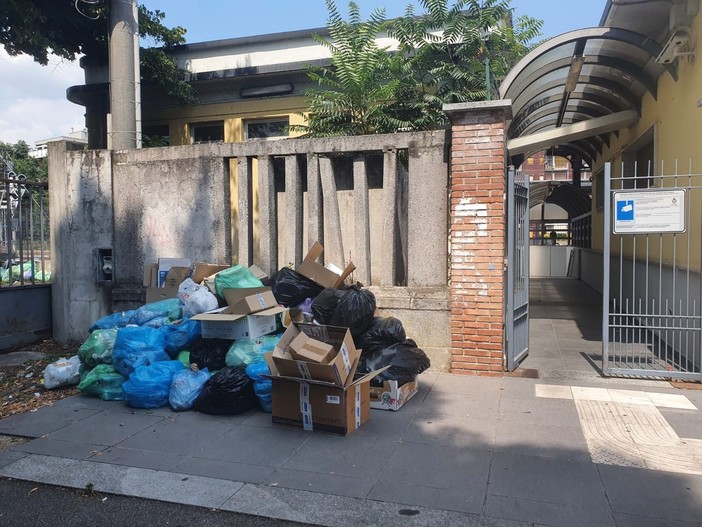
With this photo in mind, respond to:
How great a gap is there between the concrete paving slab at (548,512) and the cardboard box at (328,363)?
1.54 metres

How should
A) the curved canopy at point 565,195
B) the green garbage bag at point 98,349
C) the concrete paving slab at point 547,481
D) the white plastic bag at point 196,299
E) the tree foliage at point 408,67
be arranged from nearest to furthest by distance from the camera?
the concrete paving slab at point 547,481
the green garbage bag at point 98,349
the white plastic bag at point 196,299
the tree foliage at point 408,67
the curved canopy at point 565,195

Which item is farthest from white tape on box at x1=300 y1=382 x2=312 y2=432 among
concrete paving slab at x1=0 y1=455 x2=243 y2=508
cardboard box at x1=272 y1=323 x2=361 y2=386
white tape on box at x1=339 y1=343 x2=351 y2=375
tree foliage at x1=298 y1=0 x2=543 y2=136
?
tree foliage at x1=298 y1=0 x2=543 y2=136

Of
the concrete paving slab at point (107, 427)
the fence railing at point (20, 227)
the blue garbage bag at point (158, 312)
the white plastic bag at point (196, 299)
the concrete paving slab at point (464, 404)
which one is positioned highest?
the fence railing at point (20, 227)

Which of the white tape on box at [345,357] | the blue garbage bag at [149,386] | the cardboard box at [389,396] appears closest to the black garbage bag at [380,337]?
the cardboard box at [389,396]

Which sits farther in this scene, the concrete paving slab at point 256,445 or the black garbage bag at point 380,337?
the black garbage bag at point 380,337

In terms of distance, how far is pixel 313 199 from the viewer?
734 centimetres

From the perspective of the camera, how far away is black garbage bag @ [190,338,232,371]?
5918 millimetres

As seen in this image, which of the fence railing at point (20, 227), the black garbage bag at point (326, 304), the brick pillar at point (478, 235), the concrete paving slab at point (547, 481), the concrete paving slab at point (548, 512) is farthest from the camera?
the fence railing at point (20, 227)

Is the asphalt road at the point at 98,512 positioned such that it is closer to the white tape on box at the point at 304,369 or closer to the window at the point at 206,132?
A: the white tape on box at the point at 304,369

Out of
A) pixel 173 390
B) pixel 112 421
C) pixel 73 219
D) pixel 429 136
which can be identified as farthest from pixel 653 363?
pixel 73 219

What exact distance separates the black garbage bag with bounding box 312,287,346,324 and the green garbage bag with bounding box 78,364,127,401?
2164mm

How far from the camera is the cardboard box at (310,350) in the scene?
4.68m

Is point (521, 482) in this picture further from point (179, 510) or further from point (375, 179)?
point (375, 179)

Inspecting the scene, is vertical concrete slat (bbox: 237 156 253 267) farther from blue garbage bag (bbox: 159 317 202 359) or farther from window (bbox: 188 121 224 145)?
window (bbox: 188 121 224 145)
